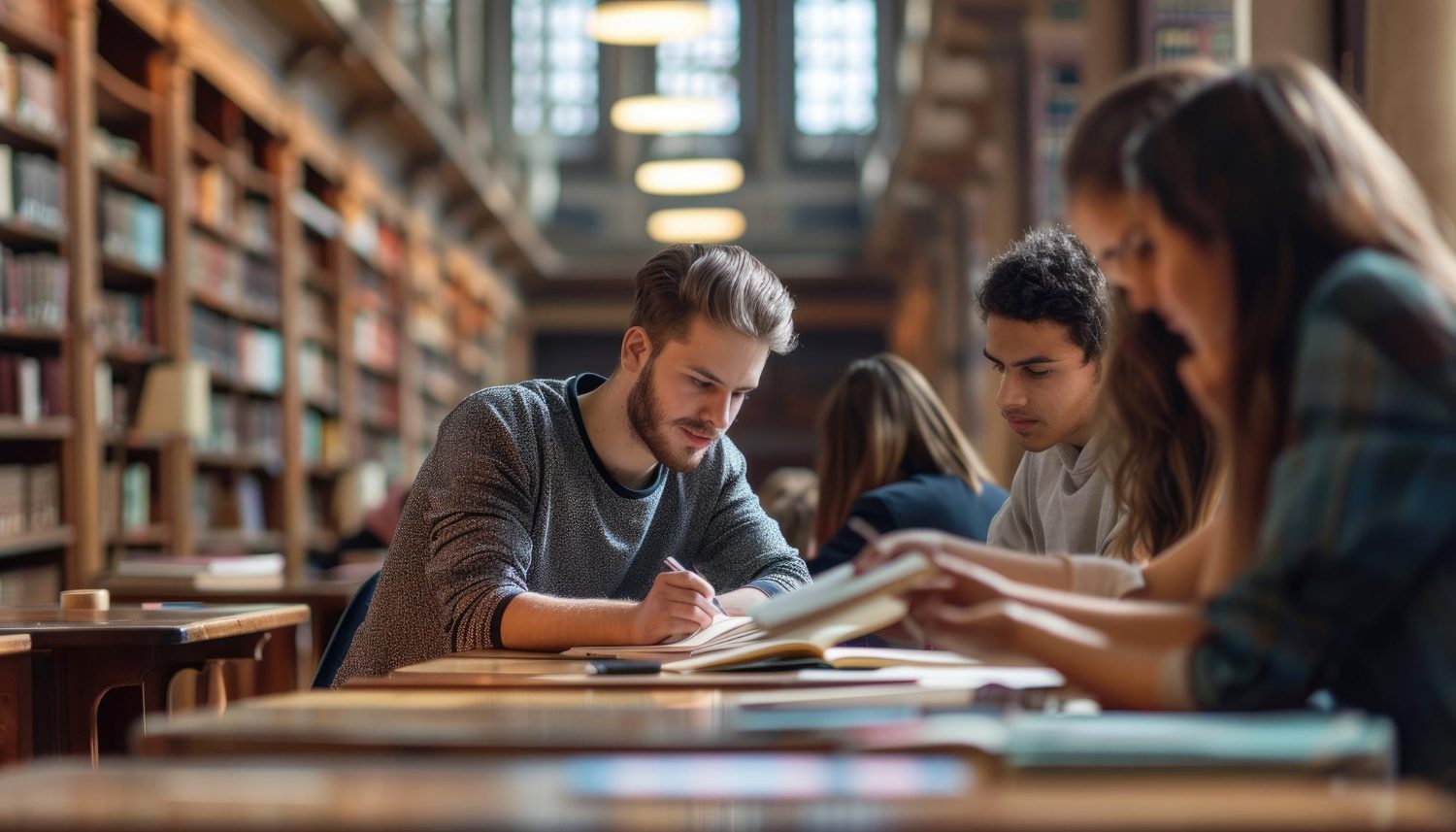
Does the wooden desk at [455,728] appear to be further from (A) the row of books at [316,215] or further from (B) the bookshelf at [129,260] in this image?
(A) the row of books at [316,215]

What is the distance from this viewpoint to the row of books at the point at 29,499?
17.7 feet

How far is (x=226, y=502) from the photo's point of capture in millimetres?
7805

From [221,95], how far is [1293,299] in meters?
7.20

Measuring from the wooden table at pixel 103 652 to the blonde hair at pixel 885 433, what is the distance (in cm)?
139

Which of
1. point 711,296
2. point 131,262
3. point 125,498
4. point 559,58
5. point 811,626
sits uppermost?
point 559,58

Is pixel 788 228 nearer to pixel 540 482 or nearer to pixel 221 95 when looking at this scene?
pixel 221 95

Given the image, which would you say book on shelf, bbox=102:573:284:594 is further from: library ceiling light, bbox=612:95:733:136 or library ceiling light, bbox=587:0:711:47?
library ceiling light, bbox=612:95:733:136

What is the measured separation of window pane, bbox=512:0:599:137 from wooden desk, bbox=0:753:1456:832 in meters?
17.2

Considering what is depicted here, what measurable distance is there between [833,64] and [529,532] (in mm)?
16067

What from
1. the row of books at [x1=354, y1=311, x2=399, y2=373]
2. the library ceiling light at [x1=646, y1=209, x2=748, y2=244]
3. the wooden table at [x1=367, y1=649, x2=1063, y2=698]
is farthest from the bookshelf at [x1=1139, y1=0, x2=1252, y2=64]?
the library ceiling light at [x1=646, y1=209, x2=748, y2=244]

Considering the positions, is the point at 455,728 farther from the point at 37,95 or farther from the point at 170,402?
the point at 170,402

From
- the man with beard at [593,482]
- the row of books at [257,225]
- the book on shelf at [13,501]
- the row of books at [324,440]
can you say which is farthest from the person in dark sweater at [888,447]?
the row of books at [324,440]

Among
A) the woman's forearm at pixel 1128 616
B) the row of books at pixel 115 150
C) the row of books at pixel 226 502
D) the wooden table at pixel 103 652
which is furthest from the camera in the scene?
the row of books at pixel 226 502

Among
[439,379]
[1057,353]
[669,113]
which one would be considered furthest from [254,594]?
[669,113]
